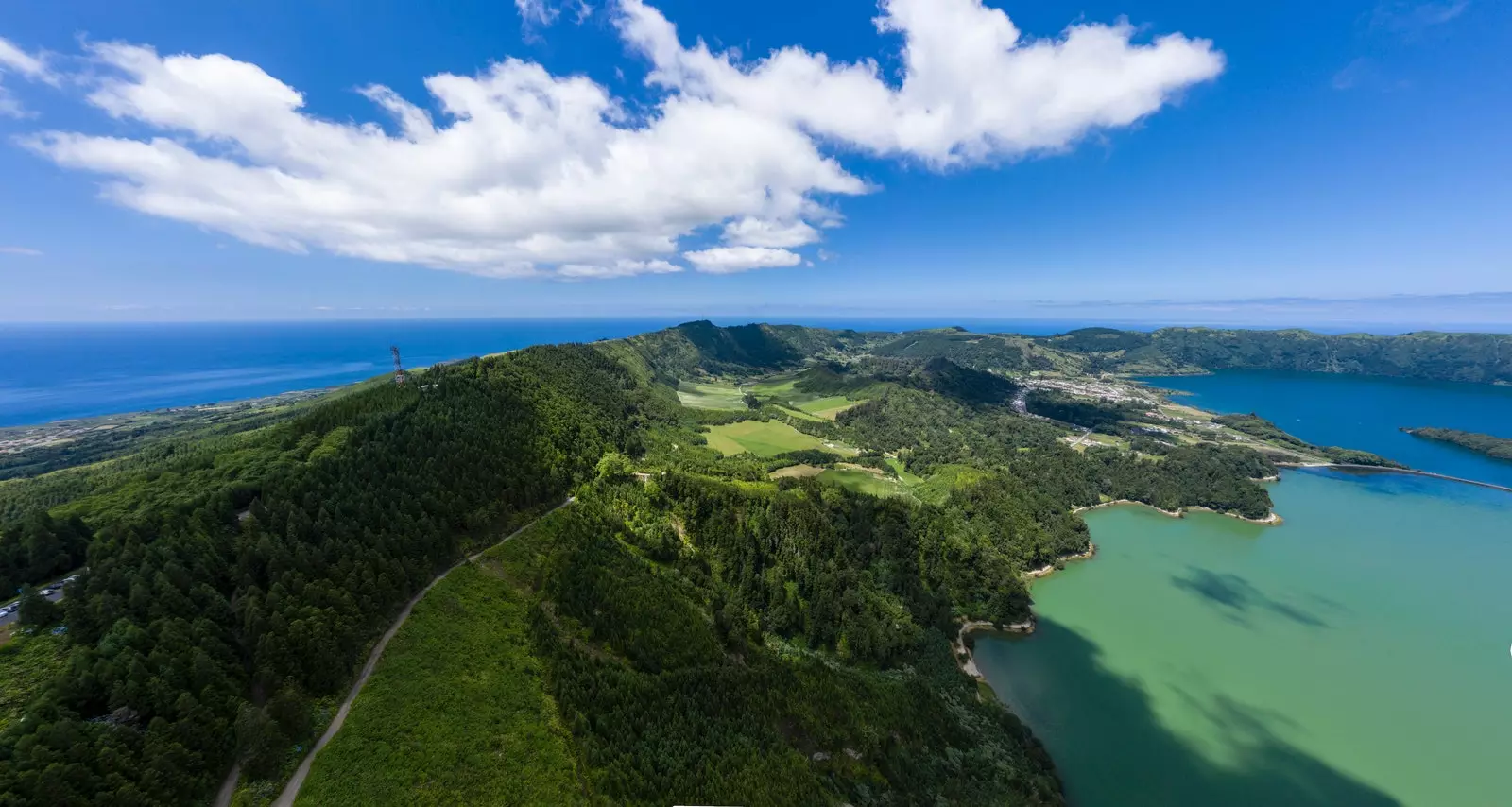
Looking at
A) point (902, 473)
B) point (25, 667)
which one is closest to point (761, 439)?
point (902, 473)

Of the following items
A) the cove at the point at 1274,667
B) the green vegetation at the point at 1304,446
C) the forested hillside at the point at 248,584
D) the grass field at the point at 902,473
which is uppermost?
the forested hillside at the point at 248,584

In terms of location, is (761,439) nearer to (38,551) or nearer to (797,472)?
(797,472)

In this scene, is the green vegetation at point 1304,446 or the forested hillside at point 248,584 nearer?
the forested hillside at point 248,584

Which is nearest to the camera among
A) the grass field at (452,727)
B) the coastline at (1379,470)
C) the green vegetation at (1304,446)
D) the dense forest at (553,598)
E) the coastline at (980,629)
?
the dense forest at (553,598)

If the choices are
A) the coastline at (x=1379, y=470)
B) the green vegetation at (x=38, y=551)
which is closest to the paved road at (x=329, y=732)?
the green vegetation at (x=38, y=551)

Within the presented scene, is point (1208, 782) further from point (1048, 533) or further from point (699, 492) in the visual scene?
point (699, 492)

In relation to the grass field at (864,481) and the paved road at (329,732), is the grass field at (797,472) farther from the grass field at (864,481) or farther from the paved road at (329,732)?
the paved road at (329,732)

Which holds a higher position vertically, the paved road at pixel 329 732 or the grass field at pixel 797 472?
the paved road at pixel 329 732
